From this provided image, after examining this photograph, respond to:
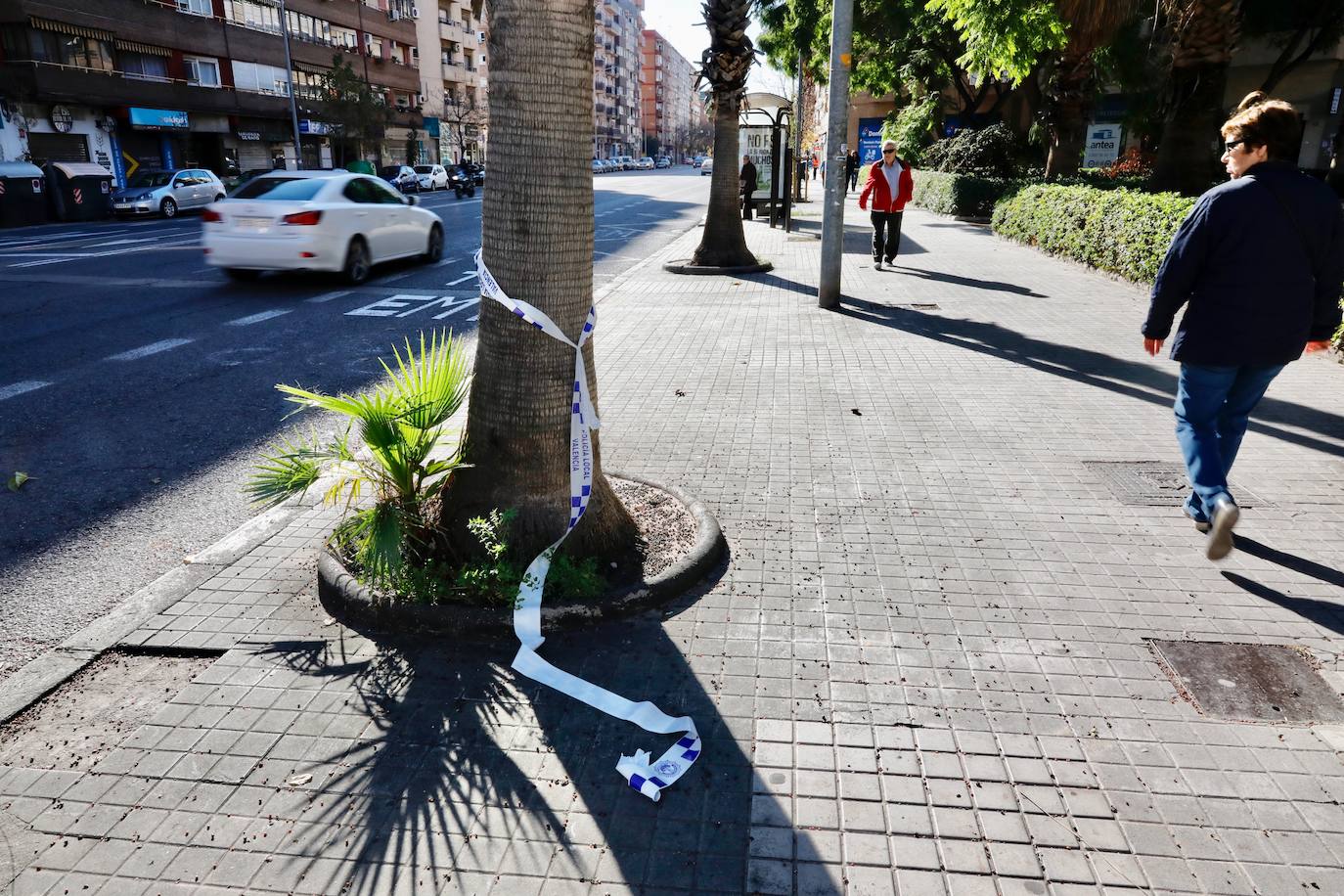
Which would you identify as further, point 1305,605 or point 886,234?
point 886,234

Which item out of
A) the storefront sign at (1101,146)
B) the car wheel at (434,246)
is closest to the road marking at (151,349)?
the car wheel at (434,246)

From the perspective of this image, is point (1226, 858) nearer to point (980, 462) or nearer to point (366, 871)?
point (366, 871)

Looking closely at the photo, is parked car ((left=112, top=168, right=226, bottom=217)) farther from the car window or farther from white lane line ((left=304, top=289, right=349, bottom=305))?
white lane line ((left=304, top=289, right=349, bottom=305))

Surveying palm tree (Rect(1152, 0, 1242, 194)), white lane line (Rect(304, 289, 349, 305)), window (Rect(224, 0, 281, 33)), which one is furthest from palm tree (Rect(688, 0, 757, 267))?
window (Rect(224, 0, 281, 33))

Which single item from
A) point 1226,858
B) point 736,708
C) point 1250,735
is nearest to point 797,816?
point 736,708

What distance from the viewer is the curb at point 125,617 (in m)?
3.33

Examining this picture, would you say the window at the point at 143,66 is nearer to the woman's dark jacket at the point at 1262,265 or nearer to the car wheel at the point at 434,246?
the car wheel at the point at 434,246

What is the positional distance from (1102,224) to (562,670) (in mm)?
13143

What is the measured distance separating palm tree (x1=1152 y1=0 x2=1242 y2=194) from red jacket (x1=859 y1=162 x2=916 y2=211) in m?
4.55

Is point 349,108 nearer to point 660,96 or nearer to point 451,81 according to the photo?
point 451,81

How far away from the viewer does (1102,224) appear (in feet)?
45.0

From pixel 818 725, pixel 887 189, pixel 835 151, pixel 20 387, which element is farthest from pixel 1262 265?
pixel 887 189

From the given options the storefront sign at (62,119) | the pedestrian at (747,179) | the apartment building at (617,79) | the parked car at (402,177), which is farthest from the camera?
the apartment building at (617,79)

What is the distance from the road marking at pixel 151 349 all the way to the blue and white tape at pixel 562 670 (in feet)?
20.9
